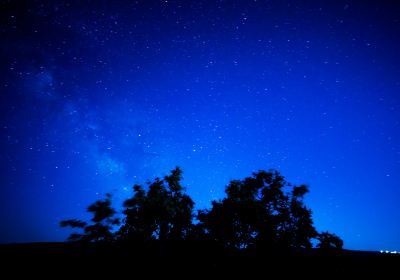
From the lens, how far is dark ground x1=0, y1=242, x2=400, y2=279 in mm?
8156

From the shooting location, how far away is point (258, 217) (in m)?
22.4

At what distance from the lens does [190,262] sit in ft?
29.4

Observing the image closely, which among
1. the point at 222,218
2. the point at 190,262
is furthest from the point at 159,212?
the point at 190,262

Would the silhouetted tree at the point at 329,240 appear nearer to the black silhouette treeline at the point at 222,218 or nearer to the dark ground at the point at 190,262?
the black silhouette treeline at the point at 222,218

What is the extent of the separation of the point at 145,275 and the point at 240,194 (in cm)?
1652

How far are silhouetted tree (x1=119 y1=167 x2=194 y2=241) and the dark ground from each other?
12.2 metres

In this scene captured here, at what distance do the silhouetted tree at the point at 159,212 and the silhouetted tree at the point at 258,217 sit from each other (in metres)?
2.18

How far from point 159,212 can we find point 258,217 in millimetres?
9320

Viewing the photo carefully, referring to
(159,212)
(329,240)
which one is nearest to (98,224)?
(159,212)

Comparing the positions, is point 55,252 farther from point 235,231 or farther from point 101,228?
point 235,231

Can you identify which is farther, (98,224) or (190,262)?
(98,224)

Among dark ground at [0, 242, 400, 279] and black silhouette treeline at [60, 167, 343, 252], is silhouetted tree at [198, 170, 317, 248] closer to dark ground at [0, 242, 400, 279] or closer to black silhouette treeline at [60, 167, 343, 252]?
black silhouette treeline at [60, 167, 343, 252]

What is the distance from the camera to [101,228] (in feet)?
76.1

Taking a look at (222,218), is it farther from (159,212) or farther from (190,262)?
(190,262)
